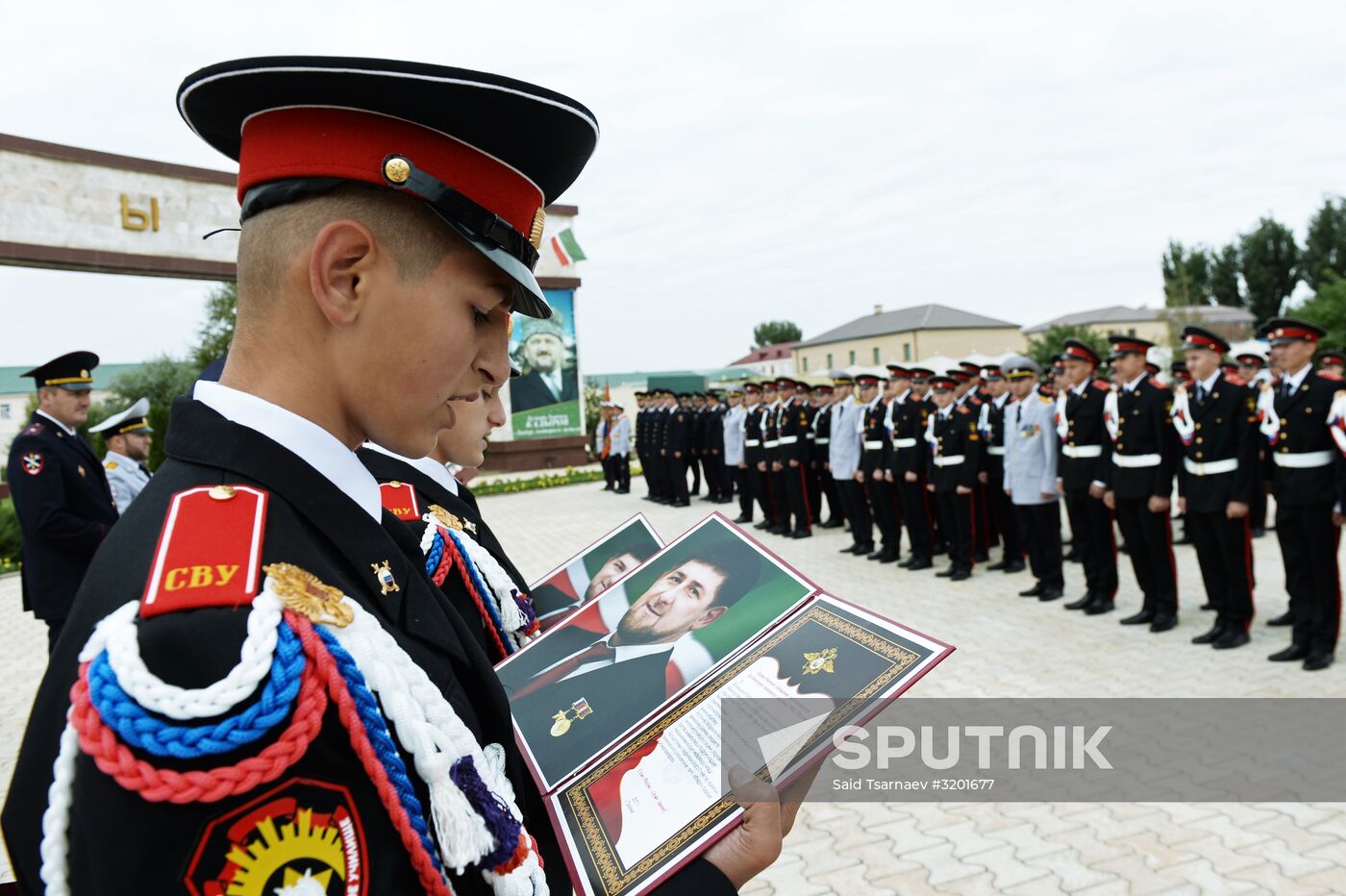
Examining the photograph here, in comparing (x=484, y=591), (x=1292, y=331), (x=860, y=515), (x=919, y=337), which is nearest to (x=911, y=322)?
(x=919, y=337)

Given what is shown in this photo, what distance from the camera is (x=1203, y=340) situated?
21.1 feet

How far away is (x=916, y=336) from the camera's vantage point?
202 feet

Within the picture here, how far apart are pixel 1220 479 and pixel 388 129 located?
6.62 meters

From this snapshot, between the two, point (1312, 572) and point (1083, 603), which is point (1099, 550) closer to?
point (1083, 603)

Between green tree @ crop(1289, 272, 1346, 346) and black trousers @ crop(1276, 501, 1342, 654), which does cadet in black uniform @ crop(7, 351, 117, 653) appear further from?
green tree @ crop(1289, 272, 1346, 346)

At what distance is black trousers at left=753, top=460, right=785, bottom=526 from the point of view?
13.1 m

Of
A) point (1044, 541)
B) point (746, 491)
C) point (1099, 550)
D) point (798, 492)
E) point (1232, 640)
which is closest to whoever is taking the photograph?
point (1232, 640)

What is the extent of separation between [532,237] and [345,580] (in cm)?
52

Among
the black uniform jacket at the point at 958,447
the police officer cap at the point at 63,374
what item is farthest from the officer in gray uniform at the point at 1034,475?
the police officer cap at the point at 63,374

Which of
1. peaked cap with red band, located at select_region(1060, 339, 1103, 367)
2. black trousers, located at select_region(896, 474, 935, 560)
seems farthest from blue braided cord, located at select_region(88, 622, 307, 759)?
black trousers, located at select_region(896, 474, 935, 560)

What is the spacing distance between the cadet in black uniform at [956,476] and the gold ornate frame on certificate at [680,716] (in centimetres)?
797

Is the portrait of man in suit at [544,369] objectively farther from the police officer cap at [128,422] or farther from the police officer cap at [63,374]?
the police officer cap at [63,374]

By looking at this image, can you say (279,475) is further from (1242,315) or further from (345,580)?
(1242,315)

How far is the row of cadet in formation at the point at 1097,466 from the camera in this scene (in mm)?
5746
